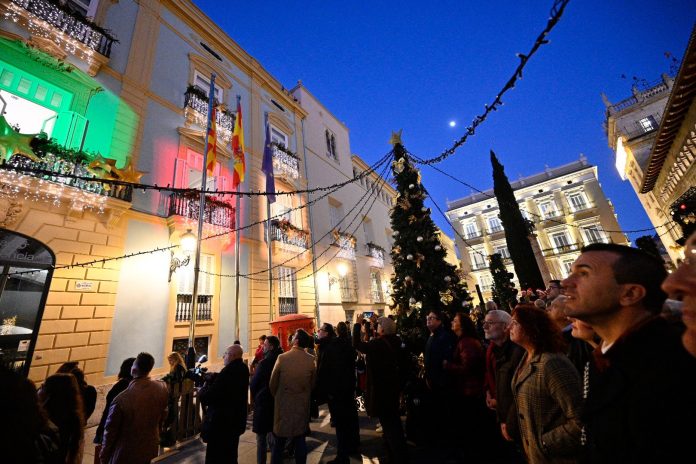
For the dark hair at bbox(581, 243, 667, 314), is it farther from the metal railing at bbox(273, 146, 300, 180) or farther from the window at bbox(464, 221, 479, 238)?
the window at bbox(464, 221, 479, 238)

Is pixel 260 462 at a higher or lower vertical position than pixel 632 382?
lower

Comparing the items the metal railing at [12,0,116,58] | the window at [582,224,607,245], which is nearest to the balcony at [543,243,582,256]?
the window at [582,224,607,245]

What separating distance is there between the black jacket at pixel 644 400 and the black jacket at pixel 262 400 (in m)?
3.79

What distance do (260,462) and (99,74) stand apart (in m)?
11.1

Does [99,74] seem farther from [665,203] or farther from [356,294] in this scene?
[665,203]

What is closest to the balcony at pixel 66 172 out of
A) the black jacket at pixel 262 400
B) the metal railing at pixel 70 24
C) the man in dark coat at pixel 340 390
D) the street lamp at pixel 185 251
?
the street lamp at pixel 185 251

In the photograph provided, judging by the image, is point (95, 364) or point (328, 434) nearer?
point (328, 434)

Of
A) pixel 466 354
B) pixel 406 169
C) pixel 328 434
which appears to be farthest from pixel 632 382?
pixel 406 169

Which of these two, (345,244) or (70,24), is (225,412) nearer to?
(70,24)

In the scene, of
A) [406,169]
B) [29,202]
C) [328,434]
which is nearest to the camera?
[328,434]

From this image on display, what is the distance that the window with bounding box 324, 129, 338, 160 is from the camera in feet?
64.4

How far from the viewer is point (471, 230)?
38.2 m

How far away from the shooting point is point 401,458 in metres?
3.54

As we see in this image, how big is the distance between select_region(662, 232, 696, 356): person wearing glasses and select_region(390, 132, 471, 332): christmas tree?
5.72 metres
